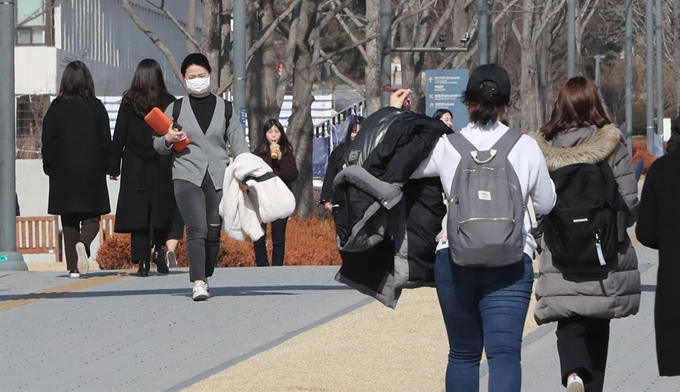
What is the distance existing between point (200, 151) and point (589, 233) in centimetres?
429

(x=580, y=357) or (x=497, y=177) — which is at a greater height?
(x=497, y=177)

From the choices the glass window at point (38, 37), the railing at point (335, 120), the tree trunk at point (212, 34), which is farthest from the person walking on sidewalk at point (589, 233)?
the glass window at point (38, 37)

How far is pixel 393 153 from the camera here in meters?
6.07

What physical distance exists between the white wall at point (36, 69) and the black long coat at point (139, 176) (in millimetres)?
33343

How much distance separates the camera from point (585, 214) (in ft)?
22.4

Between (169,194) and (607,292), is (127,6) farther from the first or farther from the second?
(607,292)

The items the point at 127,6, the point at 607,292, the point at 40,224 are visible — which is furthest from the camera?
the point at 40,224

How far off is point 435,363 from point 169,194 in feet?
14.2

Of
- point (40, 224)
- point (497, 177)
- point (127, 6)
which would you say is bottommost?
point (40, 224)

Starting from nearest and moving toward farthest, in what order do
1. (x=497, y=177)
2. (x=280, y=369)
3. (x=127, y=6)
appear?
(x=497, y=177) → (x=280, y=369) → (x=127, y=6)

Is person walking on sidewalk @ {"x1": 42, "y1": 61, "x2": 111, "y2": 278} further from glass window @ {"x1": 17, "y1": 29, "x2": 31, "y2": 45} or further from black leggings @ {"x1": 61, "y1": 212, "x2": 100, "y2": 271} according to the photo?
glass window @ {"x1": 17, "y1": 29, "x2": 31, "y2": 45}

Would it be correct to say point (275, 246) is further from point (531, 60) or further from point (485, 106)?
point (531, 60)

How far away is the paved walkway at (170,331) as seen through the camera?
823 centimetres

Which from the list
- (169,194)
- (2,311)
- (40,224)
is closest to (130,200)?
(169,194)
